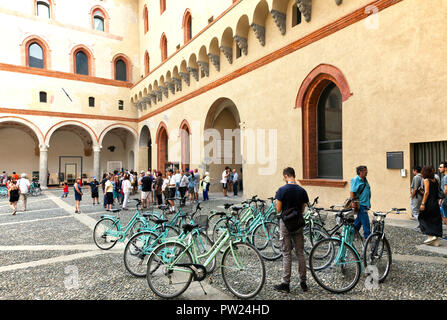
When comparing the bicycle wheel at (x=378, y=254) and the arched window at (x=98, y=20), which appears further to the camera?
the arched window at (x=98, y=20)

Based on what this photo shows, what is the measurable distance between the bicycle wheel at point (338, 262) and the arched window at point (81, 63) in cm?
2521

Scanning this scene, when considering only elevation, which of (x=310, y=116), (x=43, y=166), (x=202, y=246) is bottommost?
(x=202, y=246)

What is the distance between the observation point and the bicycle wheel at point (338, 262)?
3.66 m

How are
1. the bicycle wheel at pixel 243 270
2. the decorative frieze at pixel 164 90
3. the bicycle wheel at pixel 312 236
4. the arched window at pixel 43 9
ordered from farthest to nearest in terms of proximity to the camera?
the arched window at pixel 43 9, the decorative frieze at pixel 164 90, the bicycle wheel at pixel 312 236, the bicycle wheel at pixel 243 270

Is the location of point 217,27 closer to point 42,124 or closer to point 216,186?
point 216,186

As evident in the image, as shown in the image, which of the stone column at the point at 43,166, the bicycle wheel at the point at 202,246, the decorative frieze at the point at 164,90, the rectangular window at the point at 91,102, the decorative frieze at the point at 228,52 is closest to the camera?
the bicycle wheel at the point at 202,246

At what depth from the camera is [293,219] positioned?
11.9 feet

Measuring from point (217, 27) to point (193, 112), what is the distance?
5.05 meters

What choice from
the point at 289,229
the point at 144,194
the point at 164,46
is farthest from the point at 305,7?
the point at 164,46

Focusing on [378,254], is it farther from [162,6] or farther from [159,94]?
[162,6]

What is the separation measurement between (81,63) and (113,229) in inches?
882

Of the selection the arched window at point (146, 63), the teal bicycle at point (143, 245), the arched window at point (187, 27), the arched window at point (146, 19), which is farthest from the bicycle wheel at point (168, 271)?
the arched window at point (146, 19)

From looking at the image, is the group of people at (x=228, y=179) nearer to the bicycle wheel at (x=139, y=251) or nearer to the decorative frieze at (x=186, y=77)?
the decorative frieze at (x=186, y=77)

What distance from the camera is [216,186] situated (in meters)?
17.1
